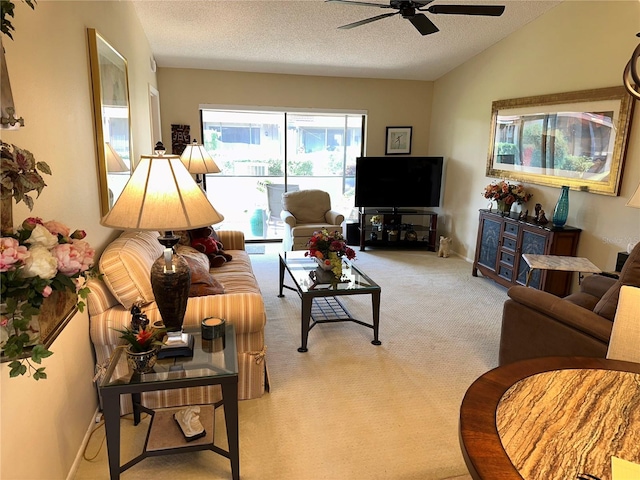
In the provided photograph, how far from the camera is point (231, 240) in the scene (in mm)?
4129

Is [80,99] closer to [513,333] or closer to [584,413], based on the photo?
[584,413]

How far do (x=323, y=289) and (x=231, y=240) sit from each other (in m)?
1.44

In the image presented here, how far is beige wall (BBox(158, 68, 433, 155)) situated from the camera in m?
5.69

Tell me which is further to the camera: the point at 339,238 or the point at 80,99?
the point at 339,238

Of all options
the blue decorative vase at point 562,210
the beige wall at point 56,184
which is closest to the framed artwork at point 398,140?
the blue decorative vase at point 562,210

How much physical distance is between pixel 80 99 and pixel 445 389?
8.73ft

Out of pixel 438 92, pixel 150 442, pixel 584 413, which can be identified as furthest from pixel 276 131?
pixel 584 413

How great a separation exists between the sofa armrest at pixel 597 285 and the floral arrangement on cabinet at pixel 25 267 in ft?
10.7

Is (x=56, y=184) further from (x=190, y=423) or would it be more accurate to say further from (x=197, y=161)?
(x=197, y=161)

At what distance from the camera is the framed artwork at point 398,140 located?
647cm

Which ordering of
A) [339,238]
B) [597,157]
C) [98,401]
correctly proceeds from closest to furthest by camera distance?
[98,401]
[339,238]
[597,157]

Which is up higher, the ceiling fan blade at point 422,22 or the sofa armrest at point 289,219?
the ceiling fan blade at point 422,22

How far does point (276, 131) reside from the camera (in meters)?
6.24

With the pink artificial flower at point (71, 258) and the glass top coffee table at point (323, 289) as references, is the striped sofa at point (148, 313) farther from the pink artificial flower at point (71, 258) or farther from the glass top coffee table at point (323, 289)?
the pink artificial flower at point (71, 258)
